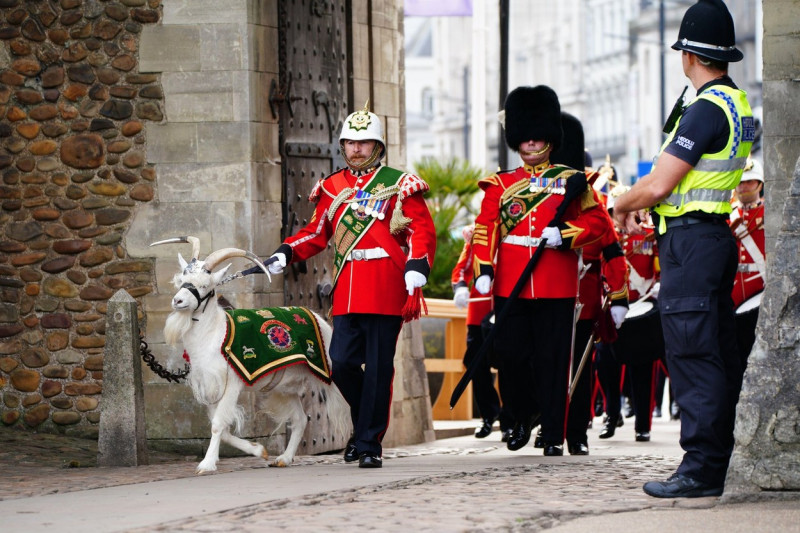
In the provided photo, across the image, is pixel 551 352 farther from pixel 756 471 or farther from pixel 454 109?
pixel 454 109

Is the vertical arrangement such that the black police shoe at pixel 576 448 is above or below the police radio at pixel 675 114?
below

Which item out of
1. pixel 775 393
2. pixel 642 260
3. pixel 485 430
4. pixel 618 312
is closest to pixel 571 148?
pixel 618 312

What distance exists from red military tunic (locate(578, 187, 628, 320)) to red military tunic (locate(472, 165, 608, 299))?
473 millimetres

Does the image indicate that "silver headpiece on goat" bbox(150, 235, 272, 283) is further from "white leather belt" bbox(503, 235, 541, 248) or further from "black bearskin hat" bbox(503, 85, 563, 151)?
"black bearskin hat" bbox(503, 85, 563, 151)

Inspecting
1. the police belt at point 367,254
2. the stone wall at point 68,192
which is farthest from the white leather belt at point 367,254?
the stone wall at point 68,192

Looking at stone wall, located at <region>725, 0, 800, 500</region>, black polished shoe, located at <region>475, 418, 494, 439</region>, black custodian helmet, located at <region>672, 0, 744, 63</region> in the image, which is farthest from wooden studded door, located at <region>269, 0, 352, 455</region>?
stone wall, located at <region>725, 0, 800, 500</region>

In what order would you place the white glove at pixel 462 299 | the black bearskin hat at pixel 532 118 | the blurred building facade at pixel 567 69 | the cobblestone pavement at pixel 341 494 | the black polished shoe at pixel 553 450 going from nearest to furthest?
the cobblestone pavement at pixel 341 494
the black polished shoe at pixel 553 450
the black bearskin hat at pixel 532 118
the white glove at pixel 462 299
the blurred building facade at pixel 567 69

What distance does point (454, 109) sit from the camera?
10206cm

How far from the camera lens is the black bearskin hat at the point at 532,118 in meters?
11.0

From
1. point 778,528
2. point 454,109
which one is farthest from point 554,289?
point 454,109

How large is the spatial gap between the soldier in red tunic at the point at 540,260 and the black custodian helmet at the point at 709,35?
2691mm

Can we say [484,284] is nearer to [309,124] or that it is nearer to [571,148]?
[571,148]

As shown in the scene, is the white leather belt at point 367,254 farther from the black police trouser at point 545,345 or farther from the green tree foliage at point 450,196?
the green tree foliage at point 450,196

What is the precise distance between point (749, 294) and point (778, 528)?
627 cm
